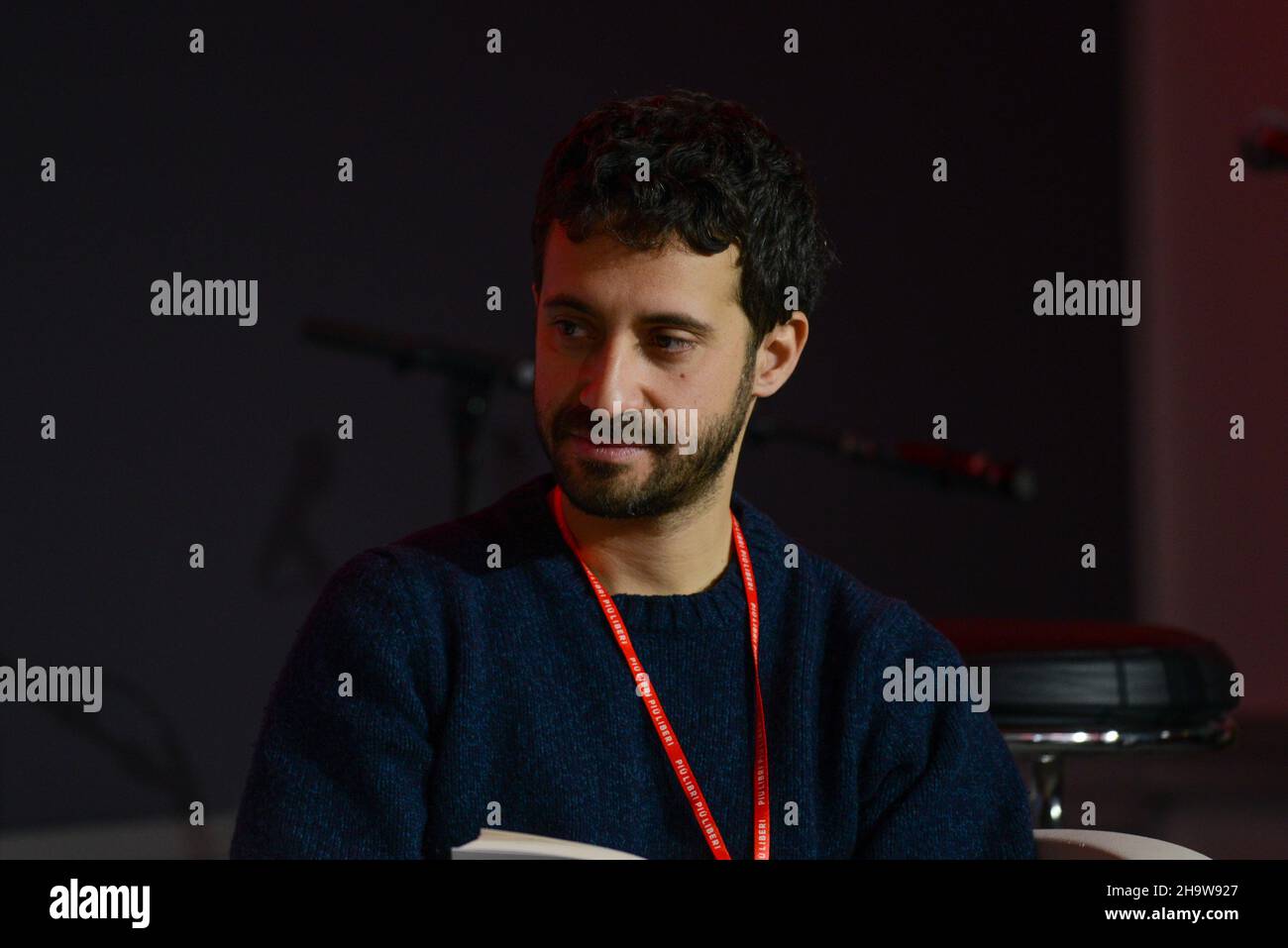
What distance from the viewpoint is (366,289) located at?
3115 millimetres

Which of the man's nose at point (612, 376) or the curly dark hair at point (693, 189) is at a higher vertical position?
the curly dark hair at point (693, 189)

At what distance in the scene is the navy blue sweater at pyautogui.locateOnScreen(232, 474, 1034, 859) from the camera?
48.3 inches

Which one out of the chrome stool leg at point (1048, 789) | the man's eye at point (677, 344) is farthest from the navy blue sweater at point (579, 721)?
the chrome stool leg at point (1048, 789)

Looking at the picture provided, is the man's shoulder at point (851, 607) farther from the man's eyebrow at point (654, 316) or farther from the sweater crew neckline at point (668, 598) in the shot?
the man's eyebrow at point (654, 316)

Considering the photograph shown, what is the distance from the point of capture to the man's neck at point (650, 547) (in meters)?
1.38

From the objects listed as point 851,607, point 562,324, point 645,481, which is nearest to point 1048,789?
point 851,607

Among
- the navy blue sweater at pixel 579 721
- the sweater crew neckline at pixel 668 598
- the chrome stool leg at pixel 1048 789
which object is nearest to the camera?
the navy blue sweater at pixel 579 721

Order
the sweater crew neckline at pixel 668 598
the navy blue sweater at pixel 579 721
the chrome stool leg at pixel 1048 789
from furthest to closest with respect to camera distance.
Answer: the chrome stool leg at pixel 1048 789
the sweater crew neckline at pixel 668 598
the navy blue sweater at pixel 579 721

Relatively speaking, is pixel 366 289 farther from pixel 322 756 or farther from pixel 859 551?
pixel 322 756

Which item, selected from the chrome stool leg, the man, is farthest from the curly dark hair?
the chrome stool leg

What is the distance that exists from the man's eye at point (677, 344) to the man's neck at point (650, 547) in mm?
153

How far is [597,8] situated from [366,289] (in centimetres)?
87

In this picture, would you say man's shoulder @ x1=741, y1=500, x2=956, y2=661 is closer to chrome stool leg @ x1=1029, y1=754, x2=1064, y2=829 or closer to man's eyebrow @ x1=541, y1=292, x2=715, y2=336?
man's eyebrow @ x1=541, y1=292, x2=715, y2=336
